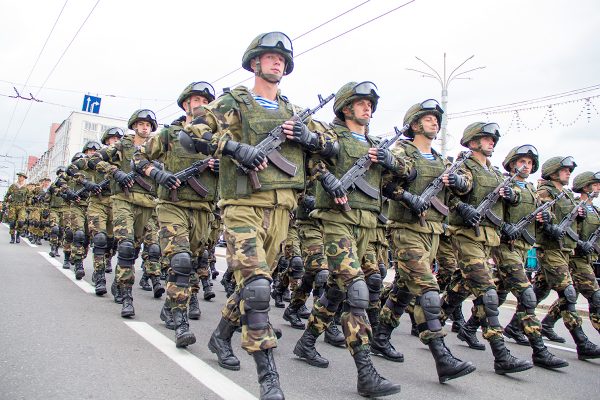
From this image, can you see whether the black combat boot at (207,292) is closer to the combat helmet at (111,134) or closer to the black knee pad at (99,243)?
the black knee pad at (99,243)

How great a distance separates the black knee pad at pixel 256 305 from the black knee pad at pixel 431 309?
59.6 inches

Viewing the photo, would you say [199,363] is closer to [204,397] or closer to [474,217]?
[204,397]

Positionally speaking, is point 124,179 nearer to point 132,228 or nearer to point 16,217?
point 132,228

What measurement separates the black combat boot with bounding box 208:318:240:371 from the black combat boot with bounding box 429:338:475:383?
1.55 m

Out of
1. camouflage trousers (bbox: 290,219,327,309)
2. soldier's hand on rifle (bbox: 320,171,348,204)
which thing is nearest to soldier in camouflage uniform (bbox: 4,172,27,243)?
camouflage trousers (bbox: 290,219,327,309)

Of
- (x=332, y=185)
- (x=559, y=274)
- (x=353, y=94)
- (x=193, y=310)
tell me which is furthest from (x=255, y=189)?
(x=559, y=274)

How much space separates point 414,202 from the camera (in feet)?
15.3

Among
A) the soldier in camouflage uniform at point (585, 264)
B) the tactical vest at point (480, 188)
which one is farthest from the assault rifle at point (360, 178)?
the soldier in camouflage uniform at point (585, 264)

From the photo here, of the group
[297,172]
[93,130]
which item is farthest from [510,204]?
[93,130]

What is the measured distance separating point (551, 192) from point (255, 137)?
4.59 metres

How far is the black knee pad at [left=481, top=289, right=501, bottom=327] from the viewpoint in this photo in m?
4.72

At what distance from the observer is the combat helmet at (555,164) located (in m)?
6.62

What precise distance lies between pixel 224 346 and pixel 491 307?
248 cm

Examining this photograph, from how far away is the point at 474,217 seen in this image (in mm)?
5121
